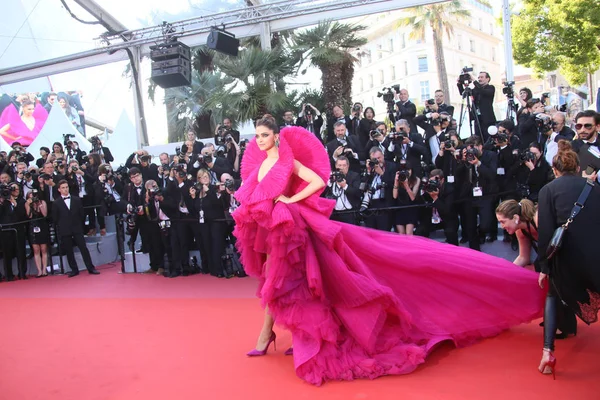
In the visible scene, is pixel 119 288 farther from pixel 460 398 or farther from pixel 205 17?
pixel 205 17

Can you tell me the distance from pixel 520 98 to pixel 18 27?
55.8 ft

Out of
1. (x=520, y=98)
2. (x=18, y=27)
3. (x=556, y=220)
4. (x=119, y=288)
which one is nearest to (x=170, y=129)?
(x=18, y=27)

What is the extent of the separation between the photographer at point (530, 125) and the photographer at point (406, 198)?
5.61 ft

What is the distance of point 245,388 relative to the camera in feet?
12.3

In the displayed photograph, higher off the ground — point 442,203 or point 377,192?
point 377,192

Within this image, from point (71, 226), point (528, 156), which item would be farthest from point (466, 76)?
point (71, 226)

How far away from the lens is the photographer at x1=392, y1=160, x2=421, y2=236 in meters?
7.10

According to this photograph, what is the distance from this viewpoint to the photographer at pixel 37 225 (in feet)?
30.1

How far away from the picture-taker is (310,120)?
953 centimetres

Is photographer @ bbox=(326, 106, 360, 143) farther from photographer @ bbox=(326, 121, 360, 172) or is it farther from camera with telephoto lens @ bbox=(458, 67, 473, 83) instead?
camera with telephoto lens @ bbox=(458, 67, 473, 83)

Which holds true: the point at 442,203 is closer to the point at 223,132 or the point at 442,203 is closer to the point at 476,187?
the point at 476,187

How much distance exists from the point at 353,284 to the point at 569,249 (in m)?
1.44

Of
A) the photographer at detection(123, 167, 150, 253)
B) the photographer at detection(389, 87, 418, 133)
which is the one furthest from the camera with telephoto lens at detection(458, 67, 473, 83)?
the photographer at detection(123, 167, 150, 253)

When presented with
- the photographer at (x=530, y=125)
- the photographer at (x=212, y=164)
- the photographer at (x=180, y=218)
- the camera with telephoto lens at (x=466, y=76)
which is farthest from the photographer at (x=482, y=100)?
the photographer at (x=180, y=218)
